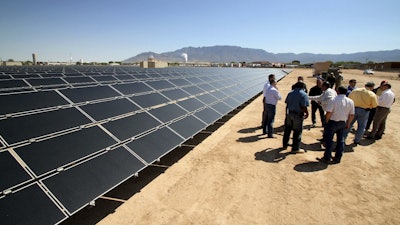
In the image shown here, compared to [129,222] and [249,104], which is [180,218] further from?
[249,104]

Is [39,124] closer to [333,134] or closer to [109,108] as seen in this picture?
[109,108]

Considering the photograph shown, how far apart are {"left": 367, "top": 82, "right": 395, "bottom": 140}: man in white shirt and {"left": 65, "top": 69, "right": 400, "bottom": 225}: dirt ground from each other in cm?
111

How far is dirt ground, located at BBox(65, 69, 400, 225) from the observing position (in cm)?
614

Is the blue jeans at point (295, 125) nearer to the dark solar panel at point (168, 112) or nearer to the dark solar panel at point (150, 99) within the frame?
the dark solar panel at point (168, 112)

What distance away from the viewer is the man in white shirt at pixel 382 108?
38.0 ft

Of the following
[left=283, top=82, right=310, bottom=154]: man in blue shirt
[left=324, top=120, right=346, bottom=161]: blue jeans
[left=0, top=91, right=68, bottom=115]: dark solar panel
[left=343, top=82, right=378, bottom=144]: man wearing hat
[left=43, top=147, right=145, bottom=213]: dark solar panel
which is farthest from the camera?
[left=343, top=82, right=378, bottom=144]: man wearing hat

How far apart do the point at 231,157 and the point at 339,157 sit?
4103mm

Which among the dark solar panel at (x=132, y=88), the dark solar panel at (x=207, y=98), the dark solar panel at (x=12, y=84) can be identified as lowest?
the dark solar panel at (x=207, y=98)

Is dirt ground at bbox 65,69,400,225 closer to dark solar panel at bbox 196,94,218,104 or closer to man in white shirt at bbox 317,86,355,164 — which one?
man in white shirt at bbox 317,86,355,164

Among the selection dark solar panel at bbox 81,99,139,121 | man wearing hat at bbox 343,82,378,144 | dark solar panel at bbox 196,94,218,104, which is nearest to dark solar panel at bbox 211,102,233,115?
dark solar panel at bbox 196,94,218,104

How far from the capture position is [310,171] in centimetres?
864

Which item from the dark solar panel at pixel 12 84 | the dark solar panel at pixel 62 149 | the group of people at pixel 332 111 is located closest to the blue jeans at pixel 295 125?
the group of people at pixel 332 111

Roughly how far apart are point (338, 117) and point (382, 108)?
4636 mm

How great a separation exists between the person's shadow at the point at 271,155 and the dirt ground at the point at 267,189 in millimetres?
39
